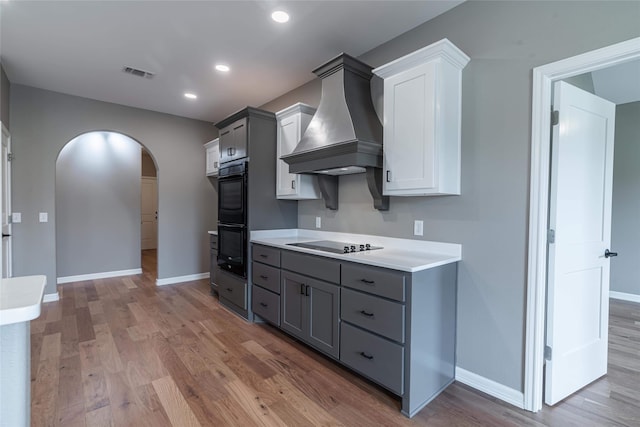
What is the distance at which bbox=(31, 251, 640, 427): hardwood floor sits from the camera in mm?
1825

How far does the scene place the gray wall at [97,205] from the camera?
4.98 metres

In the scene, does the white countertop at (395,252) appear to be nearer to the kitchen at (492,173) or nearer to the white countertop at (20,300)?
the kitchen at (492,173)

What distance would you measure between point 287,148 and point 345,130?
44.3 inches

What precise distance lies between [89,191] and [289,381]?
16.5ft

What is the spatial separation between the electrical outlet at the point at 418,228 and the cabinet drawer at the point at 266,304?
4.66 ft

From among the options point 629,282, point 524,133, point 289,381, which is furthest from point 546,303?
point 629,282

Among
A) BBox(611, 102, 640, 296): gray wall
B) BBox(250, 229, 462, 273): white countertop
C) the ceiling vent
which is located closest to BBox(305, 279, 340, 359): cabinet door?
BBox(250, 229, 462, 273): white countertop

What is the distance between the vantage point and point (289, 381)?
87.1 inches

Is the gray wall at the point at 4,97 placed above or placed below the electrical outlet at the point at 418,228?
above

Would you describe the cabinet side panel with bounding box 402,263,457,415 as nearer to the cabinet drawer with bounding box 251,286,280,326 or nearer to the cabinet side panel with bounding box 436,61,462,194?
the cabinet side panel with bounding box 436,61,462,194

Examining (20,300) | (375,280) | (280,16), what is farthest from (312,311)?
(280,16)

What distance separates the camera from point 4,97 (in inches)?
135

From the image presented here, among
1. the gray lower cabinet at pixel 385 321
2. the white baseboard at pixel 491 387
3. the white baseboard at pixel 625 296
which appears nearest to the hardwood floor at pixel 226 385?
the white baseboard at pixel 491 387

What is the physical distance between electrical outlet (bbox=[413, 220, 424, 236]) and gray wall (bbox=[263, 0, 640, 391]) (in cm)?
8
